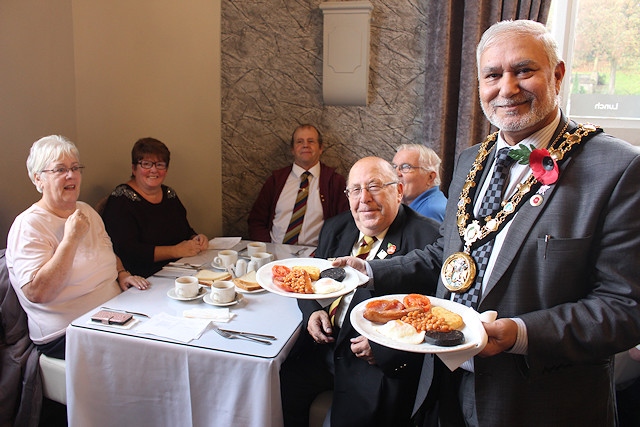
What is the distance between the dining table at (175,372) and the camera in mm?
1521

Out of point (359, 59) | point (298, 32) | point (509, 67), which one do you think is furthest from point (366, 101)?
point (509, 67)

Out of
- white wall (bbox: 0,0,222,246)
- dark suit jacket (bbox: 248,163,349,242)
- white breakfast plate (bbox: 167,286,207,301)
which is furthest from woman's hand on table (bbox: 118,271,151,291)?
dark suit jacket (bbox: 248,163,349,242)

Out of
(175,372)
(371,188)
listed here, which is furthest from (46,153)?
(371,188)

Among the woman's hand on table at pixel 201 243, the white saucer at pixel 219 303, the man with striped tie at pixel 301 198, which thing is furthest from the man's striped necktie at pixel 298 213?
the white saucer at pixel 219 303

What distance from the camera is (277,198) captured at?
10.9 feet

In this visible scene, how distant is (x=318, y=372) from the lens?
1961mm

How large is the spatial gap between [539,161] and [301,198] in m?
2.22

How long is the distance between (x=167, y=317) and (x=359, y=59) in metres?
2.17

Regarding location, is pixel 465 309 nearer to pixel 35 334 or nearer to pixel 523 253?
pixel 523 253

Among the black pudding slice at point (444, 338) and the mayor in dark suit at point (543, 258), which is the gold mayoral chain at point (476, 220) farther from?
the black pudding slice at point (444, 338)

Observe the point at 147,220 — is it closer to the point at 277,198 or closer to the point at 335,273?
the point at 277,198

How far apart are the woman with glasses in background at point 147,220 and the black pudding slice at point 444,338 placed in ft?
5.70

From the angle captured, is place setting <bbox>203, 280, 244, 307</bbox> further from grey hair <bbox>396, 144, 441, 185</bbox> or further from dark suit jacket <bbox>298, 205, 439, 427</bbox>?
grey hair <bbox>396, 144, 441, 185</bbox>

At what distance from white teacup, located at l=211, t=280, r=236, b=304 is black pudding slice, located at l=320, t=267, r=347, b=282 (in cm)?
47
